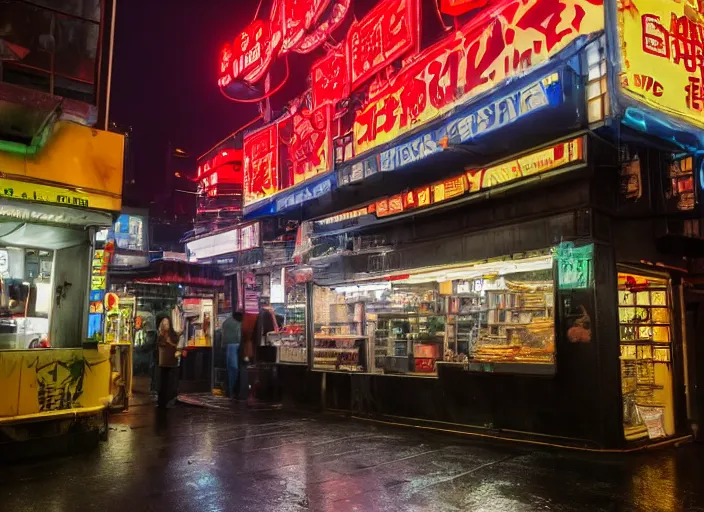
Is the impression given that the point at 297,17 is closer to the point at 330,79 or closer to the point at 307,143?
the point at 330,79

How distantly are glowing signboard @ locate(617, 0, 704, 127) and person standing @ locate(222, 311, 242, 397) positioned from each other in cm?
1092

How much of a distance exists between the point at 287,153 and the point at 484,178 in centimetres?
762

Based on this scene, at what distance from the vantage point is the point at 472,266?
9.74 m

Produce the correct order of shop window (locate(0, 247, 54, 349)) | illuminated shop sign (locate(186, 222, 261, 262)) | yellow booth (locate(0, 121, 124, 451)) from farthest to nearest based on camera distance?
1. illuminated shop sign (locate(186, 222, 261, 262))
2. shop window (locate(0, 247, 54, 349))
3. yellow booth (locate(0, 121, 124, 451))

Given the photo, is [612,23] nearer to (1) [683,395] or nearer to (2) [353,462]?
(1) [683,395]

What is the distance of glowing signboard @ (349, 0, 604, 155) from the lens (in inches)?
306

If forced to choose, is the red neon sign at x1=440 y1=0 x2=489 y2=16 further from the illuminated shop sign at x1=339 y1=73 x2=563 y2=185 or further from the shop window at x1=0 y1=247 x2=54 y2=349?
the shop window at x1=0 y1=247 x2=54 y2=349

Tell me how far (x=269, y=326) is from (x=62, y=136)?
278 inches

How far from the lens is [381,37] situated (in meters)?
11.6

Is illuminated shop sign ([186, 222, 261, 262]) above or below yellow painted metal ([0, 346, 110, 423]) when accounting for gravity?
above

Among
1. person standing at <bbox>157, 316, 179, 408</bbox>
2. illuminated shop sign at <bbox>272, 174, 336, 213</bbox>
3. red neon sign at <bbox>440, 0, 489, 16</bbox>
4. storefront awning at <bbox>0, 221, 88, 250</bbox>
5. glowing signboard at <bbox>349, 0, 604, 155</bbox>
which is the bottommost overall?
person standing at <bbox>157, 316, 179, 408</bbox>

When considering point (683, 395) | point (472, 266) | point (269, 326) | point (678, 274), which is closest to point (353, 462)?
point (472, 266)

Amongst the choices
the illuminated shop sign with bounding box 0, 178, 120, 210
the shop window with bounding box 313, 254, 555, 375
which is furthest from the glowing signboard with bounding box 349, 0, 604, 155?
the illuminated shop sign with bounding box 0, 178, 120, 210

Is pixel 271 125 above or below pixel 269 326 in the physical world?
above
